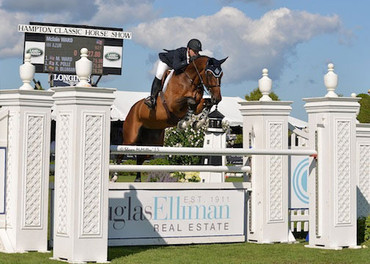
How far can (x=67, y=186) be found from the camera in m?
6.59

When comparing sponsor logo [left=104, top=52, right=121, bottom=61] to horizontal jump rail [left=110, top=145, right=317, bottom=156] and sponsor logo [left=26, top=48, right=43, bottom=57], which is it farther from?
horizontal jump rail [left=110, top=145, right=317, bottom=156]

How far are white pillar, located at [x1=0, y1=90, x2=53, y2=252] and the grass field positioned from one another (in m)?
0.24

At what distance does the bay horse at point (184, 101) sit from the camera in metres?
10.4

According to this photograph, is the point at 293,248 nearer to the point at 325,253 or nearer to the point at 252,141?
the point at 325,253

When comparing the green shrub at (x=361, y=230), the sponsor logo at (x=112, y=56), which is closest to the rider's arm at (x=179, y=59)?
the green shrub at (x=361, y=230)

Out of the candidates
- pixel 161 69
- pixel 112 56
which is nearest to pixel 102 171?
pixel 161 69

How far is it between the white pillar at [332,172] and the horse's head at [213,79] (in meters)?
2.32

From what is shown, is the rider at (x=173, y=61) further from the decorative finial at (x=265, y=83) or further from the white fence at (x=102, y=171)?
the white fence at (x=102, y=171)

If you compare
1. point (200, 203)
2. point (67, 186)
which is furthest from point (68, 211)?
point (200, 203)

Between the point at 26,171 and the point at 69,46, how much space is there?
999 inches

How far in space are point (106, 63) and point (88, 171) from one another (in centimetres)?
2630

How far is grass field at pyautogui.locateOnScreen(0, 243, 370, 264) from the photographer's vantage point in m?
6.71

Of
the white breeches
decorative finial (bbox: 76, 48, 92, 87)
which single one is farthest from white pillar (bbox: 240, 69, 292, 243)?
the white breeches

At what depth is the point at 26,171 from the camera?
726cm
